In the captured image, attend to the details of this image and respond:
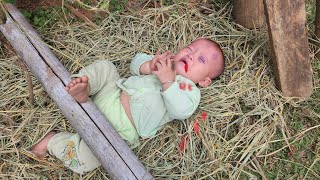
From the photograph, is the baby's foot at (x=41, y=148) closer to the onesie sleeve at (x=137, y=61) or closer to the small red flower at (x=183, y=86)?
the onesie sleeve at (x=137, y=61)

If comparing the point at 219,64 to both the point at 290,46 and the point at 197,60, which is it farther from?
the point at 290,46

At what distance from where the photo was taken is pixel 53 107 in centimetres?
298

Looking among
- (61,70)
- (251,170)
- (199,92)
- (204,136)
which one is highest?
(61,70)

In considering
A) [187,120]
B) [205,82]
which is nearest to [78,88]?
[187,120]

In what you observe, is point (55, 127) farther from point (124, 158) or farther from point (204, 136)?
point (204, 136)

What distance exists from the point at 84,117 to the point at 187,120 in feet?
2.01

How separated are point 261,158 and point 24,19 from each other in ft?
5.65

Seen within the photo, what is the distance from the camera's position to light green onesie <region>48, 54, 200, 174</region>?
2.68m

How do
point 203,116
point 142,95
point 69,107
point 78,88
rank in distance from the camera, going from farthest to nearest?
point 203,116
point 142,95
point 69,107
point 78,88

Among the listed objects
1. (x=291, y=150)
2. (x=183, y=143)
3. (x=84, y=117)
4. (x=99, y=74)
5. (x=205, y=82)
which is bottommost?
(x=291, y=150)

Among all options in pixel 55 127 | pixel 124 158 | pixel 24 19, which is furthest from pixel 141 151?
pixel 24 19

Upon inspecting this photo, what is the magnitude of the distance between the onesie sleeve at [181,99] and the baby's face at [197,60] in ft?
0.32

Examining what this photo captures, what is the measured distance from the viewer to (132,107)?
2771 mm

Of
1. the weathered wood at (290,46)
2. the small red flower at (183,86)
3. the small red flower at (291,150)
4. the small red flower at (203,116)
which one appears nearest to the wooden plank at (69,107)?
the small red flower at (183,86)
